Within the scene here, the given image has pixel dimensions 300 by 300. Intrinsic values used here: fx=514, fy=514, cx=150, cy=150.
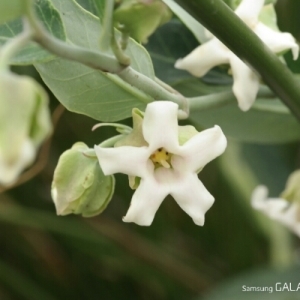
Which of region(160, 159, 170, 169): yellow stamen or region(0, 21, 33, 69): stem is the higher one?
region(0, 21, 33, 69): stem

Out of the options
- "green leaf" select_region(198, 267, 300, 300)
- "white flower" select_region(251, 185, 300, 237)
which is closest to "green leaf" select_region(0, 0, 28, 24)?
"white flower" select_region(251, 185, 300, 237)

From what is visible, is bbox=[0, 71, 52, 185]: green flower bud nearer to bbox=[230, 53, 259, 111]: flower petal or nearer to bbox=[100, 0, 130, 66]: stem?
bbox=[100, 0, 130, 66]: stem

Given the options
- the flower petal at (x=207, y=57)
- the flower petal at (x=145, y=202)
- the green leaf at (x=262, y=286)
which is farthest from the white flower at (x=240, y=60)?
the green leaf at (x=262, y=286)

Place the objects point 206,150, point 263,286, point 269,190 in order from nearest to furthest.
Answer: point 206,150 < point 263,286 < point 269,190

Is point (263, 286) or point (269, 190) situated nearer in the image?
point (263, 286)

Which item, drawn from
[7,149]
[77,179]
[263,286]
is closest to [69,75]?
[77,179]

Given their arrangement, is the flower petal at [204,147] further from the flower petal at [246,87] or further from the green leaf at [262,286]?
the green leaf at [262,286]

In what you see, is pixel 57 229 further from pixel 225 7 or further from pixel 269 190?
pixel 225 7
